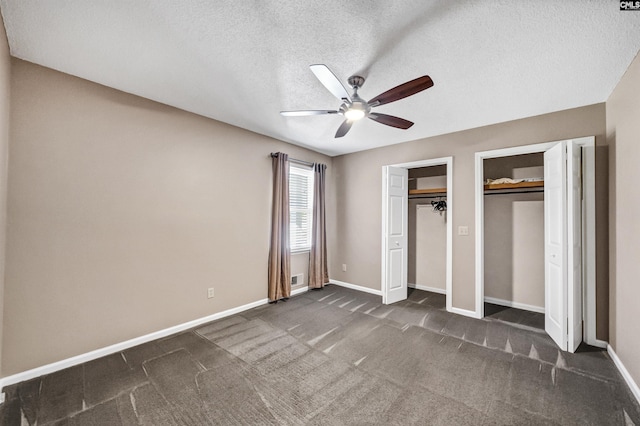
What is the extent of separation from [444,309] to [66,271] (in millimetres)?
4464

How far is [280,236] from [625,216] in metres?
3.77

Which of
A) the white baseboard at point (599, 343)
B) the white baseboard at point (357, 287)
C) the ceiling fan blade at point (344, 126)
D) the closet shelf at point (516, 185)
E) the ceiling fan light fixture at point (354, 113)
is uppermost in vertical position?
the ceiling fan blade at point (344, 126)

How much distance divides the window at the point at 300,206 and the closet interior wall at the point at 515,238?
2890 millimetres

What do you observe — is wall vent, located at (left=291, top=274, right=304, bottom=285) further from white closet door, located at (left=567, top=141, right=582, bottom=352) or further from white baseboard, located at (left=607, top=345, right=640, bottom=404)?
white baseboard, located at (left=607, top=345, right=640, bottom=404)

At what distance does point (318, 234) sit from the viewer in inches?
187

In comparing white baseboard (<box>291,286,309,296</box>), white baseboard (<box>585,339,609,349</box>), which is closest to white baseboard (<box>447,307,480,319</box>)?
white baseboard (<box>585,339,609,349</box>)

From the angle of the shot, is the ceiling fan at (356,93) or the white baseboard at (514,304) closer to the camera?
the ceiling fan at (356,93)

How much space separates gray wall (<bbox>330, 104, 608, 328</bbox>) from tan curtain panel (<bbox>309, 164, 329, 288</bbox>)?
45 cm

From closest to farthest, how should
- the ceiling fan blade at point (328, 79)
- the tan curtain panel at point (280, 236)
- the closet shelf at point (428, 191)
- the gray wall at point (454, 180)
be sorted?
1. the ceiling fan blade at point (328, 79)
2. the gray wall at point (454, 180)
3. the tan curtain panel at point (280, 236)
4. the closet shelf at point (428, 191)

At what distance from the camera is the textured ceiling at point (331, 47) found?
5.23 ft

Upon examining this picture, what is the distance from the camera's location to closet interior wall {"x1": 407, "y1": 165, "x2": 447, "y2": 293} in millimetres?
4574

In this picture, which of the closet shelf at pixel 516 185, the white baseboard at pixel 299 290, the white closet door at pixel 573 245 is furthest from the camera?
the white baseboard at pixel 299 290

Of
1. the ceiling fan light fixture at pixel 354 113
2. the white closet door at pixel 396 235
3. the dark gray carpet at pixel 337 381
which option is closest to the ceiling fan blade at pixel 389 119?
the ceiling fan light fixture at pixel 354 113

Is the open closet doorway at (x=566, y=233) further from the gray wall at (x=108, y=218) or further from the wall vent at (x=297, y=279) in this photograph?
the gray wall at (x=108, y=218)
